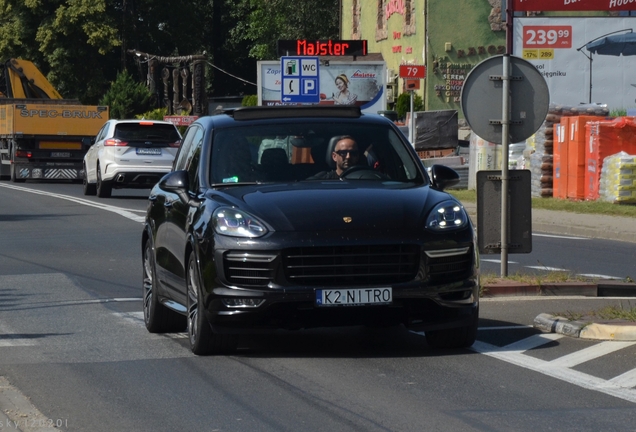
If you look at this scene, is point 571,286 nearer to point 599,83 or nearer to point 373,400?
point 373,400

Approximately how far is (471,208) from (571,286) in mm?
14253

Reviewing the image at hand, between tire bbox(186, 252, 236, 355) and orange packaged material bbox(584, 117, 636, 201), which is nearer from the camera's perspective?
tire bbox(186, 252, 236, 355)

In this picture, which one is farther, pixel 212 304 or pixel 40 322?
pixel 40 322

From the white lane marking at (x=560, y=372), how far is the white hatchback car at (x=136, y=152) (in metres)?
20.9

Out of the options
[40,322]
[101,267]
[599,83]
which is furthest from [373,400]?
[599,83]

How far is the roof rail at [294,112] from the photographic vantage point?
31.1 feet

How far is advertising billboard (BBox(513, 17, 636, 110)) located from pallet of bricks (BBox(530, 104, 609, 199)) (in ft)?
44.1

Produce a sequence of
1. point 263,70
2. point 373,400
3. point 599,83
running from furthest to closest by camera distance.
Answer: point 263,70 < point 599,83 < point 373,400

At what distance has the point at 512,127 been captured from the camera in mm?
12383

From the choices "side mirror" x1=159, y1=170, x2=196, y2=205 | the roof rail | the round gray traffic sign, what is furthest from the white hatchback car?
"side mirror" x1=159, y1=170, x2=196, y2=205

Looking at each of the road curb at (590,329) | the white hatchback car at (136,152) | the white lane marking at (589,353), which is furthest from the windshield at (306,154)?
the white hatchback car at (136,152)

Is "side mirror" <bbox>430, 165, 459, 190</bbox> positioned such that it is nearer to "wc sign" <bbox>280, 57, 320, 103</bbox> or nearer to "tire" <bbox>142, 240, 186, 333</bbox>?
"tire" <bbox>142, 240, 186, 333</bbox>

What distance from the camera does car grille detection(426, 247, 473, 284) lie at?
26.9ft

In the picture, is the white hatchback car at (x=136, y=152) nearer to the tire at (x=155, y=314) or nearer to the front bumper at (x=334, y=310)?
the tire at (x=155, y=314)
